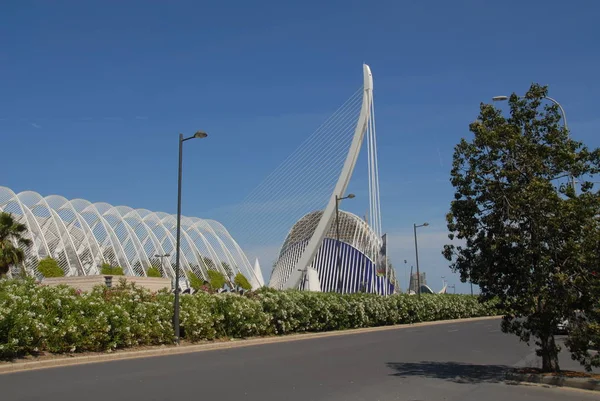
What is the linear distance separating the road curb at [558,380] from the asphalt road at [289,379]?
1.17ft

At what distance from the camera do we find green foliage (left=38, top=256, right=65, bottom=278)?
2117 inches

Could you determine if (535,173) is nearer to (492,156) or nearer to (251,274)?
(492,156)

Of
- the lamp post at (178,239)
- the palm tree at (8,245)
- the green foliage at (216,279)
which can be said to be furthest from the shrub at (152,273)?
the lamp post at (178,239)

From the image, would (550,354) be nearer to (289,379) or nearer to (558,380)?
(558,380)

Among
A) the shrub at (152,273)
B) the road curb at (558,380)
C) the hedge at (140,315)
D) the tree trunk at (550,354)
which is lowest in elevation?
the road curb at (558,380)

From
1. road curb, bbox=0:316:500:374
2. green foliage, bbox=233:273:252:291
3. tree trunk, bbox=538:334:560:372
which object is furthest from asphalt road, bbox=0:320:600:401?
green foliage, bbox=233:273:252:291

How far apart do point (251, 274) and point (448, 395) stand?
70779 mm

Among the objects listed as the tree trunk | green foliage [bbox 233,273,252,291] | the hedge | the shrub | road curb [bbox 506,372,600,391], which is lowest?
road curb [bbox 506,372,600,391]

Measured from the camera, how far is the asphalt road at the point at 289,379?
31.3ft

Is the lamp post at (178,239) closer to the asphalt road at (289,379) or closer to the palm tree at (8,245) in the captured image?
the asphalt road at (289,379)

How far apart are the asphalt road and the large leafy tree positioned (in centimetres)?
151

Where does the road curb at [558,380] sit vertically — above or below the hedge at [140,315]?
below

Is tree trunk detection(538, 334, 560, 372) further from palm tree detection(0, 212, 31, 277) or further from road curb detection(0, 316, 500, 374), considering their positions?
palm tree detection(0, 212, 31, 277)

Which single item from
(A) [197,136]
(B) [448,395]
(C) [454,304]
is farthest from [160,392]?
(C) [454,304]
